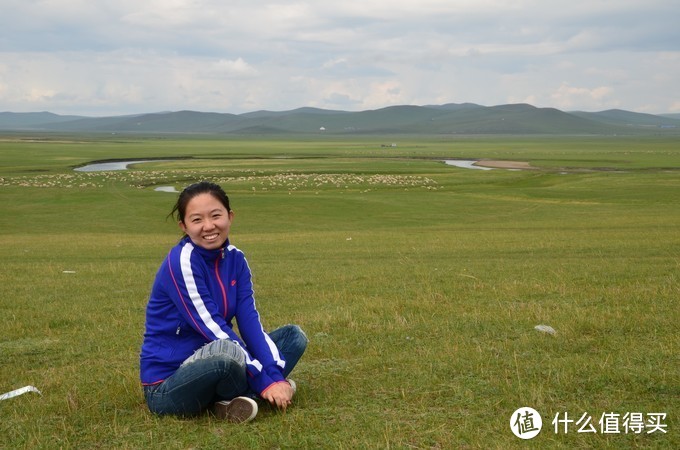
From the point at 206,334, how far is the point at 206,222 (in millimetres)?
957

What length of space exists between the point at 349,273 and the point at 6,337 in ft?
29.8

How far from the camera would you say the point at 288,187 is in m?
73.4

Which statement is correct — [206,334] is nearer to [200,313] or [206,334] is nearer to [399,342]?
[200,313]

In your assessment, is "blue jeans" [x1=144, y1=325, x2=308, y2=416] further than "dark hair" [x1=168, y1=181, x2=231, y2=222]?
No

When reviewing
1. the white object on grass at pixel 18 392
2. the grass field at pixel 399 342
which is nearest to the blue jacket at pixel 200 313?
the grass field at pixel 399 342

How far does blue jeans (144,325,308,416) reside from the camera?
6098mm

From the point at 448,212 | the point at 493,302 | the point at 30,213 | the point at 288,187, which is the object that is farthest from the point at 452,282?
the point at 288,187

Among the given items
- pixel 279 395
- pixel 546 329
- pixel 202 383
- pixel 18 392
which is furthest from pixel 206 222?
pixel 546 329

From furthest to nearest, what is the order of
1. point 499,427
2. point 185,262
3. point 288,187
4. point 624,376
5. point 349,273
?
point 288,187
point 349,273
point 624,376
point 185,262
point 499,427

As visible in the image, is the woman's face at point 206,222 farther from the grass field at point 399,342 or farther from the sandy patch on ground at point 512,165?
the sandy patch on ground at point 512,165

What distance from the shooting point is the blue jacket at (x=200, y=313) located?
20.5ft

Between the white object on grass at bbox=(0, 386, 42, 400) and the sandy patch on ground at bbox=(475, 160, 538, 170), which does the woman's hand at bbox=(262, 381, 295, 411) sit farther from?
the sandy patch on ground at bbox=(475, 160, 538, 170)

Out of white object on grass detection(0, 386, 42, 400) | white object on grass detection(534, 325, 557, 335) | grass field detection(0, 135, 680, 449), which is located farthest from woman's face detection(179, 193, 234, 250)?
white object on grass detection(534, 325, 557, 335)

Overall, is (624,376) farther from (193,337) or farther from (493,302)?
(493,302)
